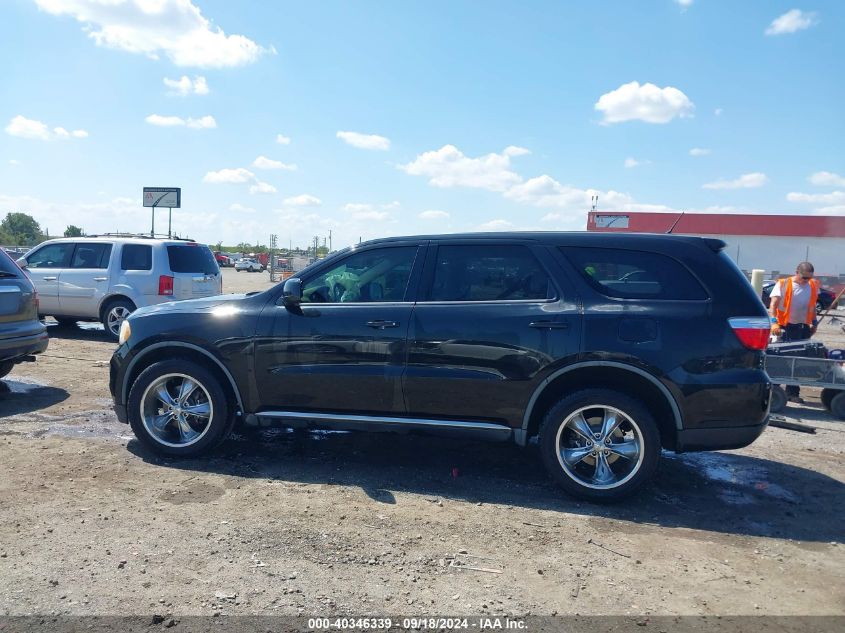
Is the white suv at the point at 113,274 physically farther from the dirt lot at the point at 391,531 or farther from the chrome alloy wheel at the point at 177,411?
the chrome alloy wheel at the point at 177,411

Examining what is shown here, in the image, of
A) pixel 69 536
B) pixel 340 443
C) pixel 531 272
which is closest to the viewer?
pixel 69 536

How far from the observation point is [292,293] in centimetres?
492

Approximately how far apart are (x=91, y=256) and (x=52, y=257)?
33.0 inches

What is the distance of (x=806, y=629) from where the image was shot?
304 cm

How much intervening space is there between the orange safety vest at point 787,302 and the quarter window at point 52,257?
452 inches

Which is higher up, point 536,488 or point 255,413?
point 255,413

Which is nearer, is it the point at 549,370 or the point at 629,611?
the point at 629,611

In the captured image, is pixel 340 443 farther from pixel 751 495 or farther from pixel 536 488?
pixel 751 495

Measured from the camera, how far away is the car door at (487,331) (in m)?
4.56

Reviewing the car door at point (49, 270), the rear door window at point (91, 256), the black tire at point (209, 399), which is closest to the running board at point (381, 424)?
the black tire at point (209, 399)

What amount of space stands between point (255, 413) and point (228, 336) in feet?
2.08

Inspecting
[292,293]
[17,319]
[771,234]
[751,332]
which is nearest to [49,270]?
[17,319]

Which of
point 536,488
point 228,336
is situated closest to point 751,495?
point 536,488

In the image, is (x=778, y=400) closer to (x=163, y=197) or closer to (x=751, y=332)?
(x=751, y=332)
